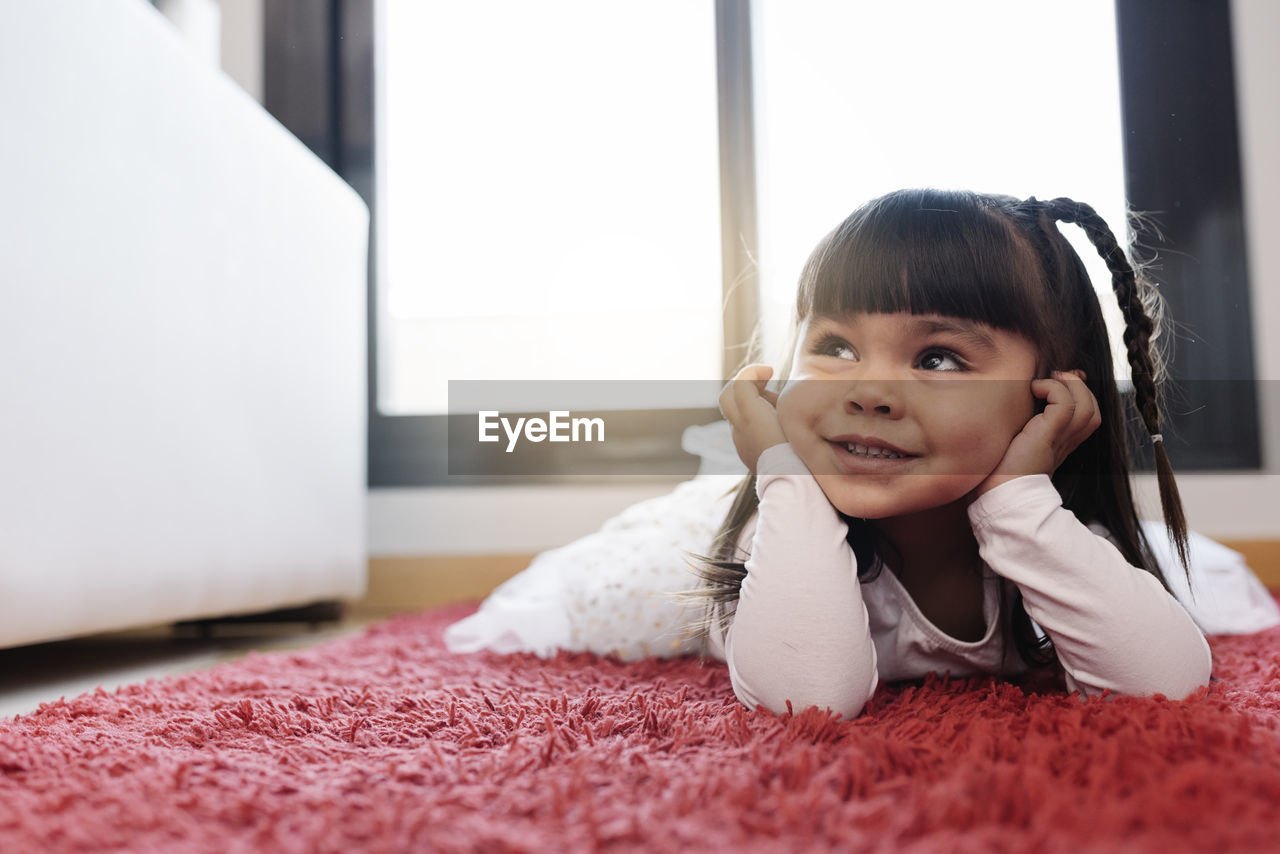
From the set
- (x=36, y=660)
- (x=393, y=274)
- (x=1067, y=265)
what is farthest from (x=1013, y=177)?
(x=36, y=660)

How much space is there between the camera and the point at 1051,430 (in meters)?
0.55

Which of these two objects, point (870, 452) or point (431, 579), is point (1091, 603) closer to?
point (870, 452)

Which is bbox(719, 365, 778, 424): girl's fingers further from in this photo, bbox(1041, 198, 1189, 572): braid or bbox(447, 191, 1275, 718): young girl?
bbox(1041, 198, 1189, 572): braid

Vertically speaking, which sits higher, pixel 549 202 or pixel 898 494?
pixel 549 202

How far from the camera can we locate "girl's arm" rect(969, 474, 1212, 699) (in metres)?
0.50

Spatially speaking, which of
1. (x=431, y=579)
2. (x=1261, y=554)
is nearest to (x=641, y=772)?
(x=431, y=579)

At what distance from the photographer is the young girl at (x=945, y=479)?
0.51 m

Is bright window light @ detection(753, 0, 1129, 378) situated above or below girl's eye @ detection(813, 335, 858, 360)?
above

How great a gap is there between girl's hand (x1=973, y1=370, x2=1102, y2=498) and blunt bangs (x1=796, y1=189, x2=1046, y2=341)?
0.13ft

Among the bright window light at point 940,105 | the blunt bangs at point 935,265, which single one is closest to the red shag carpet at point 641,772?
the blunt bangs at point 935,265

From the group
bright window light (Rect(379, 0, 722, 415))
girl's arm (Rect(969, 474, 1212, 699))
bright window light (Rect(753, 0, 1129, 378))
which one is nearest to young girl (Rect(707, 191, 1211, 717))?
girl's arm (Rect(969, 474, 1212, 699))

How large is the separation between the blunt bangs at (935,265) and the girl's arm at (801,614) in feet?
0.41

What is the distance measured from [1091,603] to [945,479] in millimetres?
101

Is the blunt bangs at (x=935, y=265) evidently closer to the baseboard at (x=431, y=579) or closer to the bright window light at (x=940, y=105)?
the bright window light at (x=940, y=105)
